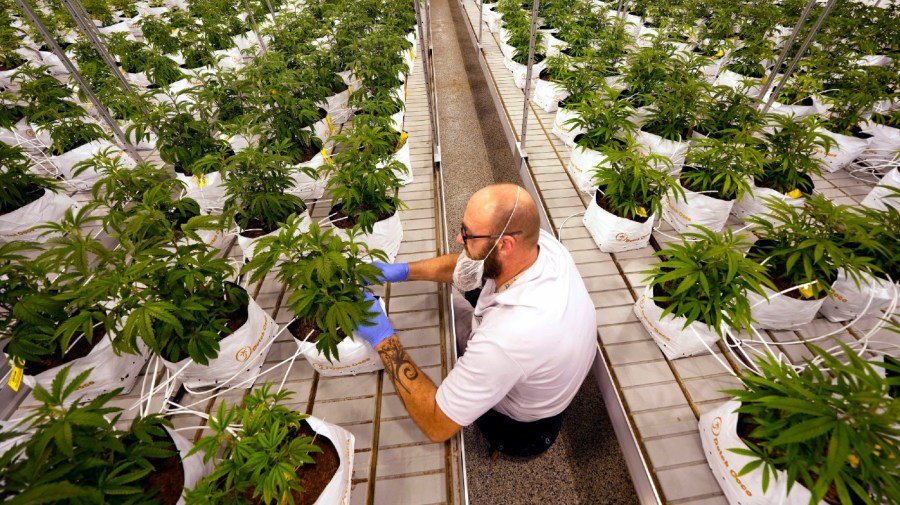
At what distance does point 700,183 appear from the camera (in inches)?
97.6

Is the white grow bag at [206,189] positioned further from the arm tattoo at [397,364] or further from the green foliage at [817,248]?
the green foliage at [817,248]

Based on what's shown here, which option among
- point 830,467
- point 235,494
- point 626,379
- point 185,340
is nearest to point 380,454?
point 235,494

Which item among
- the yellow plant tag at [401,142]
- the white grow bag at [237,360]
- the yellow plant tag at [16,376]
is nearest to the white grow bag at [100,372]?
the yellow plant tag at [16,376]

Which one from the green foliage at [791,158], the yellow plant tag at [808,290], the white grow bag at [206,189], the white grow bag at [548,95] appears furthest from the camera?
the white grow bag at [548,95]

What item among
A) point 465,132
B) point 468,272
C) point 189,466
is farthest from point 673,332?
point 465,132

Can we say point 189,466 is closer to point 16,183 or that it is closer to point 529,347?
point 529,347

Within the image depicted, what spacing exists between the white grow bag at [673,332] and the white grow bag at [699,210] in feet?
2.34

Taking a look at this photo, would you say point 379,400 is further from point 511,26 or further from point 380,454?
point 511,26

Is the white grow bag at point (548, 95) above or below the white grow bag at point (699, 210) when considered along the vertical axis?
above

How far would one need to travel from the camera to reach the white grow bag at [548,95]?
3.96 m

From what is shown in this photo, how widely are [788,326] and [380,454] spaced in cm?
229

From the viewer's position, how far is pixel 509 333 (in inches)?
52.9

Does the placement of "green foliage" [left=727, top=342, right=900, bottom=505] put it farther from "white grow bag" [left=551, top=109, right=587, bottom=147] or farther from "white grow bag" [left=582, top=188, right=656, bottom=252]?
"white grow bag" [left=551, top=109, right=587, bottom=147]

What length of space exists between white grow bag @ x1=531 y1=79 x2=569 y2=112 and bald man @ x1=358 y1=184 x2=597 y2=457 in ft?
9.45
